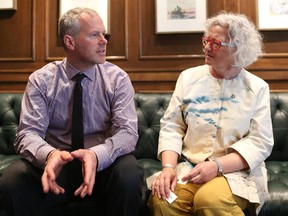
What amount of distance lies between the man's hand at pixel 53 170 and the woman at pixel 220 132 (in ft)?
1.44

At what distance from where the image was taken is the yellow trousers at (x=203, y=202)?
152 centimetres

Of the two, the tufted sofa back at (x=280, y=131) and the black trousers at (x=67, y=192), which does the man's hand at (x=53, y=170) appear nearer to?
the black trousers at (x=67, y=192)

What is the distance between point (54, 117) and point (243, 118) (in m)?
0.95

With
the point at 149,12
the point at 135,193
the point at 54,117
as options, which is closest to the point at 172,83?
the point at 149,12

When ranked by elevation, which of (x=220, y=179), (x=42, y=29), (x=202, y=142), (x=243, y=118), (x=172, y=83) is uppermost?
(x=42, y=29)

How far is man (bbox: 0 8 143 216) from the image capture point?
1.54 meters

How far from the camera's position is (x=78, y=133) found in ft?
5.95

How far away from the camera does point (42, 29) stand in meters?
2.93

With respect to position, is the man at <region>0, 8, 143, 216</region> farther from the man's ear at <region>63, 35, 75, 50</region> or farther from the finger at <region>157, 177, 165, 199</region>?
the finger at <region>157, 177, 165, 199</region>

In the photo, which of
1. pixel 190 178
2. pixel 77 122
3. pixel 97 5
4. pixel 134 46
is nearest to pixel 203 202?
pixel 190 178

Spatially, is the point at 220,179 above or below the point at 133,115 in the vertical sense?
below

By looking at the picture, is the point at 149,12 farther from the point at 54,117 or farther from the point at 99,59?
the point at 54,117

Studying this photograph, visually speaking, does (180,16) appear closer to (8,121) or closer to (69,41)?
(69,41)

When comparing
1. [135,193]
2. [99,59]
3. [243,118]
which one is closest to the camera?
[135,193]
